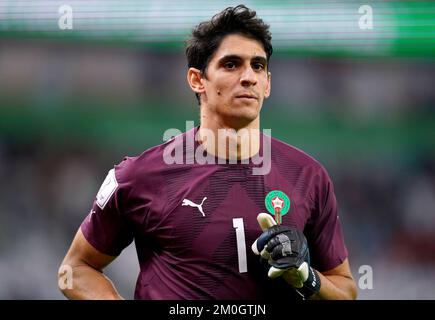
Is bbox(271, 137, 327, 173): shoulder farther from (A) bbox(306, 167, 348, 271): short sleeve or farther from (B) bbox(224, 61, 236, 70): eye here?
(B) bbox(224, 61, 236, 70): eye

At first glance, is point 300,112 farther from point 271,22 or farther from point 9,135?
point 9,135

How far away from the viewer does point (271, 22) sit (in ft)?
14.0

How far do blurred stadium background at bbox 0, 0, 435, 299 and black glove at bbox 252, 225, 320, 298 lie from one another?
2027mm

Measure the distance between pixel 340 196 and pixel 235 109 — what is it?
206 centimetres

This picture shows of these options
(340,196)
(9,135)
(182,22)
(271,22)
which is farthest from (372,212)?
(9,135)

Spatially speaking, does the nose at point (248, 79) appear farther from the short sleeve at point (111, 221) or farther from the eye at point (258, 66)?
the short sleeve at point (111, 221)

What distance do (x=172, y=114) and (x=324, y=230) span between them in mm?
2054

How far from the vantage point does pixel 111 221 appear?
270cm

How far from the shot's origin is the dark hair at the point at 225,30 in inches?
108

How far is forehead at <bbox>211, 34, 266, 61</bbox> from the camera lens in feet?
8.82

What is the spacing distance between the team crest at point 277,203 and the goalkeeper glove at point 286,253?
7.4 inches

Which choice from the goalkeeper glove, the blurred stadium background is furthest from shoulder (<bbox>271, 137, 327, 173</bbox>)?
the blurred stadium background

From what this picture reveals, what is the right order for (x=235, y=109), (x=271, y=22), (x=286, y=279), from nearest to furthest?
1. (x=286, y=279)
2. (x=235, y=109)
3. (x=271, y=22)
